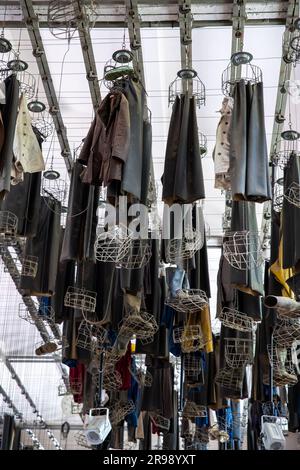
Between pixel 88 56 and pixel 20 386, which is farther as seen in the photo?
pixel 20 386

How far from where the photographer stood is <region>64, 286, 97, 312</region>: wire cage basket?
26.5 feet

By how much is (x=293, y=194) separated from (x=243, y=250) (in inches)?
35.1

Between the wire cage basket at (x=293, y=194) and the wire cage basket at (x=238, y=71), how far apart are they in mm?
1093

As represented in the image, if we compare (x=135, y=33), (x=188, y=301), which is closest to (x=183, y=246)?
(x=188, y=301)

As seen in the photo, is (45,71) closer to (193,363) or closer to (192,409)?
(193,363)

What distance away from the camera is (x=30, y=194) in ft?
25.2

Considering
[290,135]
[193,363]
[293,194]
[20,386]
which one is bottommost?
[193,363]

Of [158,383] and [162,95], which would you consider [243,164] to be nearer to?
[162,95]

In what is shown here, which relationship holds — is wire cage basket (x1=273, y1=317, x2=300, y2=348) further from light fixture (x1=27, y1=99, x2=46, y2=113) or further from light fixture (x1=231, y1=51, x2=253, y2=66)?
light fixture (x1=27, y1=99, x2=46, y2=113)

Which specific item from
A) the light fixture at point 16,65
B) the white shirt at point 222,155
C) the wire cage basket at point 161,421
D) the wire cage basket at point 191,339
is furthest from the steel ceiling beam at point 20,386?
the white shirt at point 222,155

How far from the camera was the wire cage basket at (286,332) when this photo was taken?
8.22 metres

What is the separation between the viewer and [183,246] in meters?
7.38
